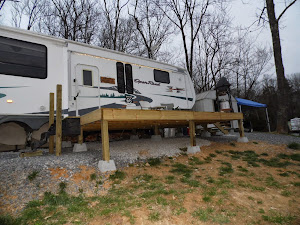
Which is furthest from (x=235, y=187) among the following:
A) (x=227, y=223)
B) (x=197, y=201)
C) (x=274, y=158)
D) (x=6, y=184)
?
(x=6, y=184)

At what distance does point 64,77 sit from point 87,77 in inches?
26.5

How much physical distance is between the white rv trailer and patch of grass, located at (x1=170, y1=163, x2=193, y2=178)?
2.83 meters

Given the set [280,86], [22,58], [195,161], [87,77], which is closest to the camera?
[22,58]

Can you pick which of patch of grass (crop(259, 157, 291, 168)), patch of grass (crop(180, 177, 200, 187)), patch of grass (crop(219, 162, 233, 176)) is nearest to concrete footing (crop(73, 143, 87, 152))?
patch of grass (crop(180, 177, 200, 187))

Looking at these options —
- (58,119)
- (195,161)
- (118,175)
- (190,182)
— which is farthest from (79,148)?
(190,182)

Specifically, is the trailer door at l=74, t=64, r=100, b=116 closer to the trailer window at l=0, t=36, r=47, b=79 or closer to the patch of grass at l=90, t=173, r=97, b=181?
the trailer window at l=0, t=36, r=47, b=79

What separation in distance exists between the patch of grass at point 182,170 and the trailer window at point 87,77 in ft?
11.3

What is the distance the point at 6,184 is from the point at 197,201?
3.03 metres

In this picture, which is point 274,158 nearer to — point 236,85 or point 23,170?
point 23,170

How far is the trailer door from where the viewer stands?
571cm

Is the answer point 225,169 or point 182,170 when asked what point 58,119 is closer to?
point 182,170

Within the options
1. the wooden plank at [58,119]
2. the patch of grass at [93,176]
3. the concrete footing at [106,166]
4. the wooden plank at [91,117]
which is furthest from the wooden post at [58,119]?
the patch of grass at [93,176]

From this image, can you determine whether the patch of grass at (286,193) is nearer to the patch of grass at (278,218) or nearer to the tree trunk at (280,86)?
the patch of grass at (278,218)

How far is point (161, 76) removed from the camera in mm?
7898
